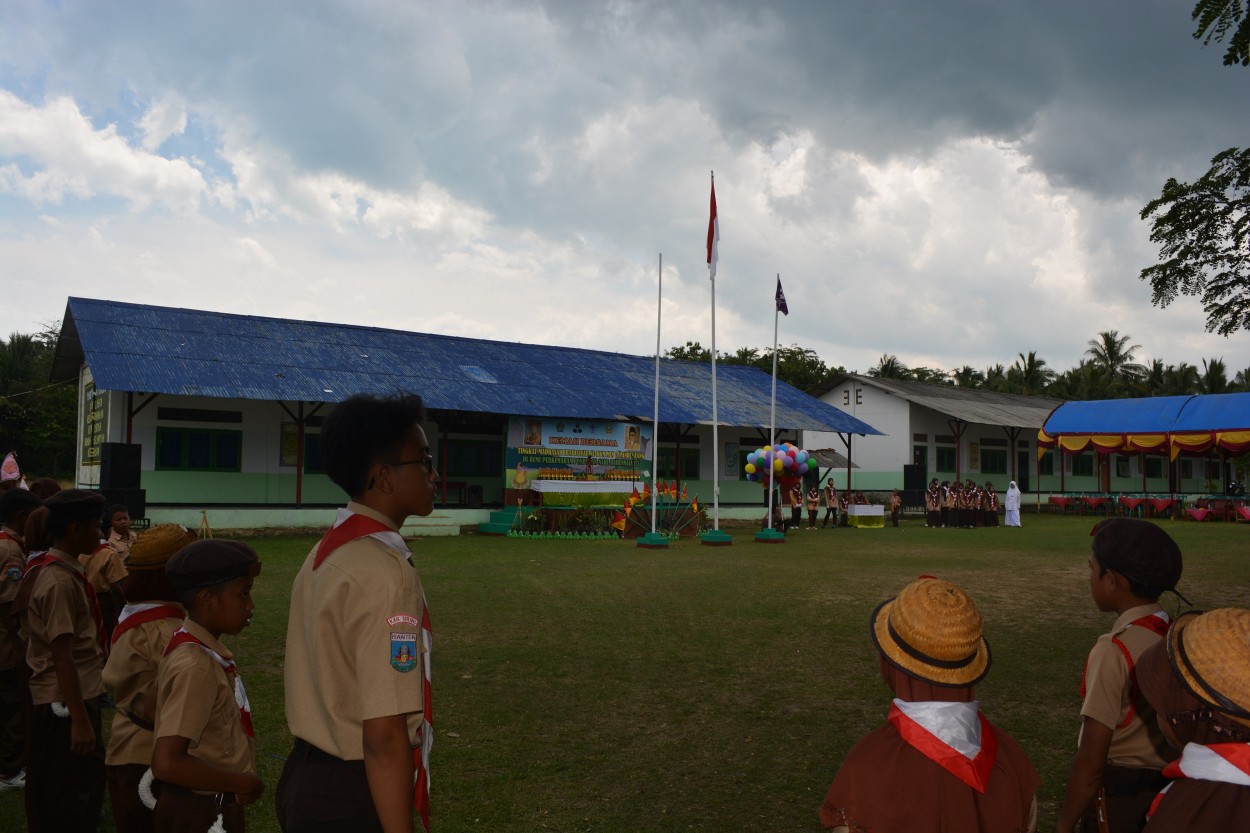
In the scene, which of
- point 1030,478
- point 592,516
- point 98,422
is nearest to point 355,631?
point 592,516

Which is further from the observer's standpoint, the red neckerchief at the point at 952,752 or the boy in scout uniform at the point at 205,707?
the boy in scout uniform at the point at 205,707

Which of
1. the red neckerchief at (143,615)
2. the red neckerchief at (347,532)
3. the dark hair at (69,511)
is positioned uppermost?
the red neckerchief at (347,532)

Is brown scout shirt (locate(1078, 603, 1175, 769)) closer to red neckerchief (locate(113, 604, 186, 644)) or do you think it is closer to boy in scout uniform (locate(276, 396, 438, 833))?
boy in scout uniform (locate(276, 396, 438, 833))

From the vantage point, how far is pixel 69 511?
12.8 feet

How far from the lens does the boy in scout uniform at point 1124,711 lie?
2.67 meters

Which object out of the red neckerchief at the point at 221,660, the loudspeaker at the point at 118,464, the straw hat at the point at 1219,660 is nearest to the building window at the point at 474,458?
the loudspeaker at the point at 118,464

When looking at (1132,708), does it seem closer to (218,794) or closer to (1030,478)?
(218,794)

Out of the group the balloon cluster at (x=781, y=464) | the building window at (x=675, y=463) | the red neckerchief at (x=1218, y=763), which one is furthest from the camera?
the building window at (x=675, y=463)

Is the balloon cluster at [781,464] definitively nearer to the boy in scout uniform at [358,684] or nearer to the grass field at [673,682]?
the grass field at [673,682]

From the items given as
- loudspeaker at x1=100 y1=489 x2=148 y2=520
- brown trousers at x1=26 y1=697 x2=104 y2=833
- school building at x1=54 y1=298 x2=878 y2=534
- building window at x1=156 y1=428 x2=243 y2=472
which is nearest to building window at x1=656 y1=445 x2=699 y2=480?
school building at x1=54 y1=298 x2=878 y2=534

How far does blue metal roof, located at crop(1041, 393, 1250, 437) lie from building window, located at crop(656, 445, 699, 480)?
10.8m

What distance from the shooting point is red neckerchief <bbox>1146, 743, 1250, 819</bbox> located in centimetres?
185

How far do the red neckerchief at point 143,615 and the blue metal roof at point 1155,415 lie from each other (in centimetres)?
1418

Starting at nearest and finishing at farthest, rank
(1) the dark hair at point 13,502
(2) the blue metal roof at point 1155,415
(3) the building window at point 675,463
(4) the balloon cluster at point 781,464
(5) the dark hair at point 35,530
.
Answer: (5) the dark hair at point 35,530 < (1) the dark hair at point 13,502 < (2) the blue metal roof at point 1155,415 < (4) the balloon cluster at point 781,464 < (3) the building window at point 675,463
